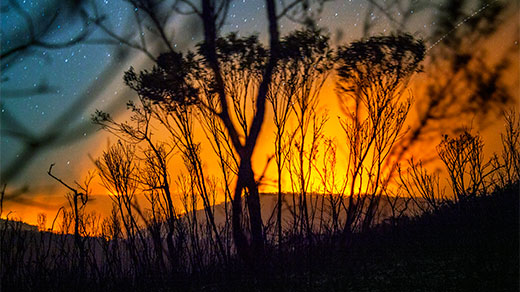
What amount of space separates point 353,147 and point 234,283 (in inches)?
156

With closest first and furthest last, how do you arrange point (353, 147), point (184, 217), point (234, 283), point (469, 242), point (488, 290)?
1. point (488, 290)
2. point (469, 242)
3. point (234, 283)
4. point (353, 147)
5. point (184, 217)

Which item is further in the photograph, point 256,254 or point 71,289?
point 71,289

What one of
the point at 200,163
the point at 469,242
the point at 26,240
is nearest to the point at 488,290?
the point at 469,242

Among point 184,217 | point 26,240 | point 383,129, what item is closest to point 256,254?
point 184,217

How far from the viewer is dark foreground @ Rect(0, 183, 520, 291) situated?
261 inches

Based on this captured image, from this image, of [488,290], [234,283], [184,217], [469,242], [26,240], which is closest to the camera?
[488,290]

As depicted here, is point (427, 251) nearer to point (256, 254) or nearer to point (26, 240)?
point (256, 254)

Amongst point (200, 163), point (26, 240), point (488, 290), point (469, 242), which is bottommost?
point (488, 290)

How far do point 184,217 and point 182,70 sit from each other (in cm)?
388

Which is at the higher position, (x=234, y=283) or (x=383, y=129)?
(x=383, y=129)

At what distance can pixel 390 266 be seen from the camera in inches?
316

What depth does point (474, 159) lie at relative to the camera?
890cm

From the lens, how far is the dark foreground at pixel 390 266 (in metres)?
6.62

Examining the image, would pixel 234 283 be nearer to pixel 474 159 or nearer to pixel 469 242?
pixel 469 242
